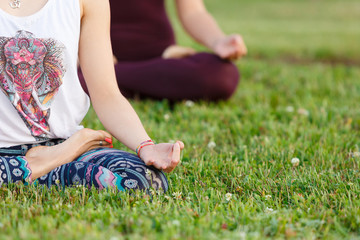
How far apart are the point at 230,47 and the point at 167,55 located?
24.3 inches

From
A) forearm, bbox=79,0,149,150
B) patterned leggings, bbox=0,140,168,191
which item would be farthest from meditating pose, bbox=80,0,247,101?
patterned leggings, bbox=0,140,168,191

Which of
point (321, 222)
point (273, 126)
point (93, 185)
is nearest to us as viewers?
point (321, 222)

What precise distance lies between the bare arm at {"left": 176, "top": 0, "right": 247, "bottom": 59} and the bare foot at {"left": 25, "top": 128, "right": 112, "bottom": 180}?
6.21ft

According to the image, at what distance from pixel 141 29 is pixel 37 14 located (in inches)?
93.6

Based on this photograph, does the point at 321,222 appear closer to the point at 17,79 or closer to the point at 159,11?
the point at 17,79

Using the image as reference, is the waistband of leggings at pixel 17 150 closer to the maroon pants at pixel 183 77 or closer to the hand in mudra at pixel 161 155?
the hand in mudra at pixel 161 155

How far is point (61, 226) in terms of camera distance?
1.68 m

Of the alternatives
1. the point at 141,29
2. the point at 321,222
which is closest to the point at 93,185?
the point at 321,222

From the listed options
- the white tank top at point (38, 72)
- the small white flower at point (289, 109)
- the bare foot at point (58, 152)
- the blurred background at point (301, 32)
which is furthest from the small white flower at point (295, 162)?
the blurred background at point (301, 32)

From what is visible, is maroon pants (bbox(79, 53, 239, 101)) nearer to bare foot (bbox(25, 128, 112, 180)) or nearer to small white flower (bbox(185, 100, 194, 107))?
small white flower (bbox(185, 100, 194, 107))

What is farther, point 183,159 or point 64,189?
point 183,159

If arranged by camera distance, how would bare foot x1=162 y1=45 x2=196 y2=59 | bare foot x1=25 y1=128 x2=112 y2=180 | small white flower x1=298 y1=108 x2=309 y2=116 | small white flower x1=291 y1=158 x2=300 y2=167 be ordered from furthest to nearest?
1. bare foot x1=162 y1=45 x2=196 y2=59
2. small white flower x1=298 y1=108 x2=309 y2=116
3. small white flower x1=291 y1=158 x2=300 y2=167
4. bare foot x1=25 y1=128 x2=112 y2=180

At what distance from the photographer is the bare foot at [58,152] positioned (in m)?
2.21

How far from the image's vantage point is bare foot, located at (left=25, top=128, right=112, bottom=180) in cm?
221
